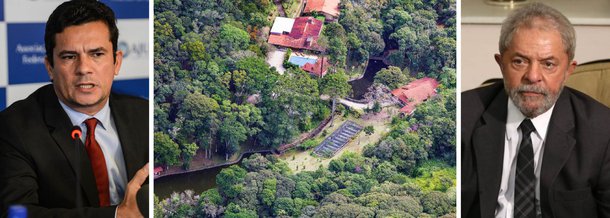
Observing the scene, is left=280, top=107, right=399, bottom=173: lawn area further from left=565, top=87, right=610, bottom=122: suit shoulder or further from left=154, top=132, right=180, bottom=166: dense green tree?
left=565, top=87, right=610, bottom=122: suit shoulder

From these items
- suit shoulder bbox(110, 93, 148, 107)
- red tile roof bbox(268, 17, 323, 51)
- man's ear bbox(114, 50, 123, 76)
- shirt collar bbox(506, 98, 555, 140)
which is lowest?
shirt collar bbox(506, 98, 555, 140)

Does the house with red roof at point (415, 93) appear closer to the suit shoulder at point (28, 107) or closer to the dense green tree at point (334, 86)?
the dense green tree at point (334, 86)

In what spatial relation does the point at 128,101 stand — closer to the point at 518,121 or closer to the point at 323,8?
the point at 323,8

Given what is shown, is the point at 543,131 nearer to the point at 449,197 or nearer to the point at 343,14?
the point at 449,197

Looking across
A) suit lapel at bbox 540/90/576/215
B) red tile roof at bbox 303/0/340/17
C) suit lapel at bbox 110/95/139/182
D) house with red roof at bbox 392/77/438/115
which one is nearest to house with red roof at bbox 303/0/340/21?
red tile roof at bbox 303/0/340/17

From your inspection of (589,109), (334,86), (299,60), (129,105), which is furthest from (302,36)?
(589,109)

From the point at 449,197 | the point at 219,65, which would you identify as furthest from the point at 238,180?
the point at 449,197

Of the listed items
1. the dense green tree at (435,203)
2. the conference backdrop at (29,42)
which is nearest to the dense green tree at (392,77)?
the dense green tree at (435,203)
